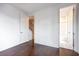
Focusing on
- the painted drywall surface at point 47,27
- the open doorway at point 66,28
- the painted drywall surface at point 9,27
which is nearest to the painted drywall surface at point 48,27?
the painted drywall surface at point 47,27

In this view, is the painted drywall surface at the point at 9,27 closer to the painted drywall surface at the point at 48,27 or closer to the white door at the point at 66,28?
the painted drywall surface at the point at 48,27

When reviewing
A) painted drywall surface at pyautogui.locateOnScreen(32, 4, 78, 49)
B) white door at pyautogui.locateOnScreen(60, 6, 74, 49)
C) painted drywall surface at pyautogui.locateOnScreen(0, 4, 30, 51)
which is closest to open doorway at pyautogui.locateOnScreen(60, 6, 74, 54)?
white door at pyautogui.locateOnScreen(60, 6, 74, 49)

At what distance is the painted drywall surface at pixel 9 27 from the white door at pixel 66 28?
137cm

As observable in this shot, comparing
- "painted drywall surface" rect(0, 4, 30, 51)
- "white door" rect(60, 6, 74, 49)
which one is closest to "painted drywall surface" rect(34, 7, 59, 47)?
"white door" rect(60, 6, 74, 49)

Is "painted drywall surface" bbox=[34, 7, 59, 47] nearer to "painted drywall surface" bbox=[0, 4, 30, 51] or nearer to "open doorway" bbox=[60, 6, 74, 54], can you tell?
"open doorway" bbox=[60, 6, 74, 54]

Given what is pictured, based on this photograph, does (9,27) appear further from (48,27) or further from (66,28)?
(66,28)

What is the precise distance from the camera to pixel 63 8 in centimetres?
346

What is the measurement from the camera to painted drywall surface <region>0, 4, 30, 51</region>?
3.45 metres

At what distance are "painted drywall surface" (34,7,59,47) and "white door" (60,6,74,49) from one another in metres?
0.23

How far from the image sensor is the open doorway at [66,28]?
11.6 feet

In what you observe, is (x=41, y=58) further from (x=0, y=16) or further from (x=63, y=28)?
(x=0, y=16)

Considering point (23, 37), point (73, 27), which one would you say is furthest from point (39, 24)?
point (73, 27)

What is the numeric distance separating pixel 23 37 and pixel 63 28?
1.48 meters

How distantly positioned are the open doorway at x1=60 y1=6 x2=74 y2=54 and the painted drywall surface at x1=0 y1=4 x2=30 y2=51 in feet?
4.50
